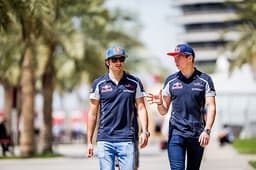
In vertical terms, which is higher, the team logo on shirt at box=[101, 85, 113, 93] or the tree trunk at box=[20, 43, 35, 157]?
the tree trunk at box=[20, 43, 35, 157]

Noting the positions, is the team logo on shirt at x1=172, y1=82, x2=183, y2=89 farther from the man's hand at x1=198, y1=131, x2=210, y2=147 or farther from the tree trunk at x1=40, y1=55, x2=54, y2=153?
the tree trunk at x1=40, y1=55, x2=54, y2=153

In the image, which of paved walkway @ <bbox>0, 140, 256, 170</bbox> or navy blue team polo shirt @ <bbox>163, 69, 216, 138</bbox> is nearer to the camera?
navy blue team polo shirt @ <bbox>163, 69, 216, 138</bbox>

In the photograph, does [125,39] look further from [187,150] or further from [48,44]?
[187,150]

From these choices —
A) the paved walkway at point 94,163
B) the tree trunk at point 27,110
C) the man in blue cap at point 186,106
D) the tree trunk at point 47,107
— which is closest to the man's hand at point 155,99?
the man in blue cap at point 186,106

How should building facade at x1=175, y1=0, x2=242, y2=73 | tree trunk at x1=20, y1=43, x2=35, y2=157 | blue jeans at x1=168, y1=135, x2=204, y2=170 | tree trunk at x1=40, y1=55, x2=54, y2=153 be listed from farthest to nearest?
building facade at x1=175, y1=0, x2=242, y2=73 < tree trunk at x1=40, y1=55, x2=54, y2=153 < tree trunk at x1=20, y1=43, x2=35, y2=157 < blue jeans at x1=168, y1=135, x2=204, y2=170

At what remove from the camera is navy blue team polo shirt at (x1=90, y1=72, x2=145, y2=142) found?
32.9ft

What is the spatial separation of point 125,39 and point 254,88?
15.1m

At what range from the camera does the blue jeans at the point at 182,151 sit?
9977 millimetres

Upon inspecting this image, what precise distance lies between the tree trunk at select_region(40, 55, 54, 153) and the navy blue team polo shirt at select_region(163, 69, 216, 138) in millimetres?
21695

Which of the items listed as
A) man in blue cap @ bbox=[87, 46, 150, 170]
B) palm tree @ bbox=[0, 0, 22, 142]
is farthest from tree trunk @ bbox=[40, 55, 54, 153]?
man in blue cap @ bbox=[87, 46, 150, 170]

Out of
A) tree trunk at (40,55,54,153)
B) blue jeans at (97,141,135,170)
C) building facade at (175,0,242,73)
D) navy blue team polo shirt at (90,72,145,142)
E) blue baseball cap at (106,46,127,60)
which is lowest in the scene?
blue jeans at (97,141,135,170)

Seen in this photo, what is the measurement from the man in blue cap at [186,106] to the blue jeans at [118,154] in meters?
0.46

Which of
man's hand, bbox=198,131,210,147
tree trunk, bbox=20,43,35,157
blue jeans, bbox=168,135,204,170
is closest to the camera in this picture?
man's hand, bbox=198,131,210,147

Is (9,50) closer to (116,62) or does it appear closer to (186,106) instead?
(116,62)
